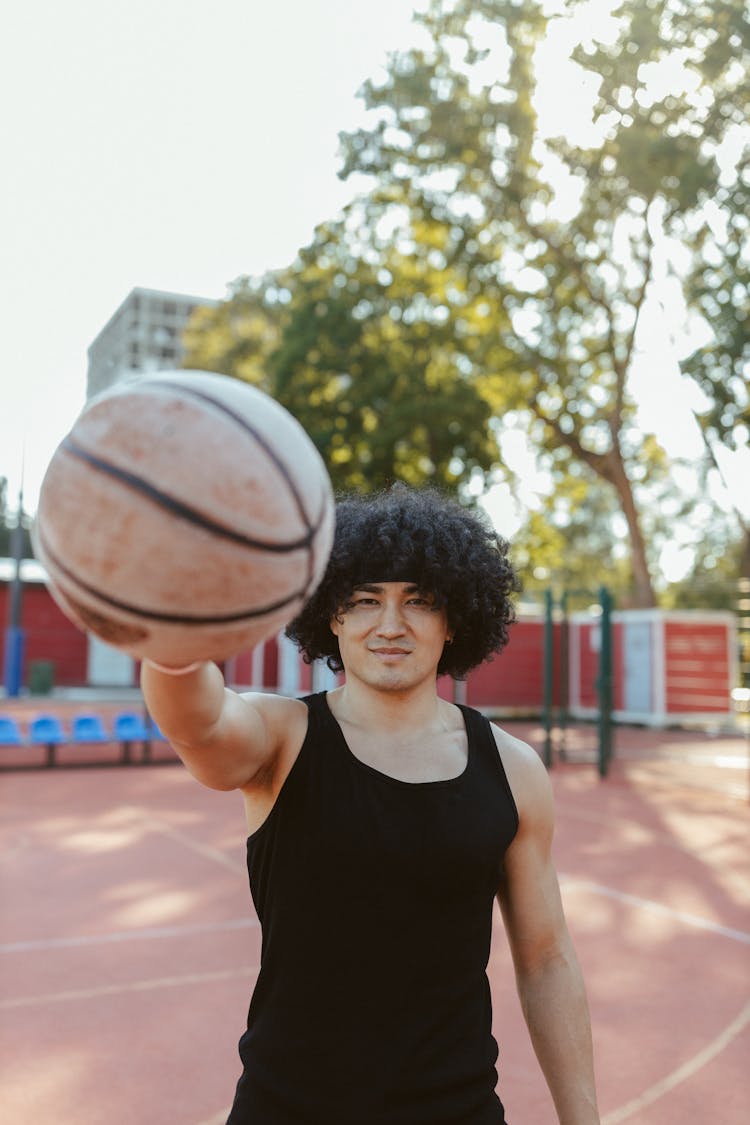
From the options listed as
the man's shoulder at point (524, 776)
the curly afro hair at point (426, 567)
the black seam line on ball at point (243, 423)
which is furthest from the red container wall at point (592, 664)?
the black seam line on ball at point (243, 423)

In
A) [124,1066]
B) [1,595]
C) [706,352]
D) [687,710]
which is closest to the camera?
[124,1066]

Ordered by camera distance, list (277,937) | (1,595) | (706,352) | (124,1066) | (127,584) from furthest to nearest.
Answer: (1,595), (706,352), (124,1066), (277,937), (127,584)

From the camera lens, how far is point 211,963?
17.3 feet

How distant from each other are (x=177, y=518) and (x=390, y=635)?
80cm

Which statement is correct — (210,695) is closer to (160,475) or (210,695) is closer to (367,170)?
(160,475)

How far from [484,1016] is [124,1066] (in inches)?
111

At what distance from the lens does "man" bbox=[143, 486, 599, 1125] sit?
1661mm

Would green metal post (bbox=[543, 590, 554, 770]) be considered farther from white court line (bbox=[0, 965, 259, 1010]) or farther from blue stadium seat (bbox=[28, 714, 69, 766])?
white court line (bbox=[0, 965, 259, 1010])

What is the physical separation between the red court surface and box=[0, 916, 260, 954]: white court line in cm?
2

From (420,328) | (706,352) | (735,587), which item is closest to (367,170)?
(420,328)

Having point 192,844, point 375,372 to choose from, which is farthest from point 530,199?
point 192,844

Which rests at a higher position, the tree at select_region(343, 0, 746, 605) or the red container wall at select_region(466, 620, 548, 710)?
the tree at select_region(343, 0, 746, 605)

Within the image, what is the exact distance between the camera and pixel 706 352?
1515 cm

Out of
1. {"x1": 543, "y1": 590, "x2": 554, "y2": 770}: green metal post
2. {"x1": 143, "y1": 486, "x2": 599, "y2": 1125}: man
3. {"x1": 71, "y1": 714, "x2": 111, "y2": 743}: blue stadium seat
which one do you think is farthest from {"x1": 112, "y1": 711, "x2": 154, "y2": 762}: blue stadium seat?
{"x1": 143, "y1": 486, "x2": 599, "y2": 1125}: man
